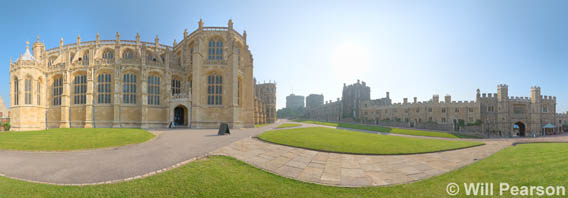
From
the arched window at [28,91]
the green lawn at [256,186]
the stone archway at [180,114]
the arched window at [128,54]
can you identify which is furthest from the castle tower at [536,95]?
the arched window at [28,91]

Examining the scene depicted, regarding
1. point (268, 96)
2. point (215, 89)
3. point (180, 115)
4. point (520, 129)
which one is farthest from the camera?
point (268, 96)

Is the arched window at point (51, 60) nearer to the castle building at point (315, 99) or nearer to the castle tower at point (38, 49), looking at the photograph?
the castle tower at point (38, 49)

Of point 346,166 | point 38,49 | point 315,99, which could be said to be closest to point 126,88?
point 38,49

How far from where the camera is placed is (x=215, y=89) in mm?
29578

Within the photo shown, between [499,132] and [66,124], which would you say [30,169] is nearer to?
[66,124]

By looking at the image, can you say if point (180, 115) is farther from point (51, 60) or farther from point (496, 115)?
point (496, 115)

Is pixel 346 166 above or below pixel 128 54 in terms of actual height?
below

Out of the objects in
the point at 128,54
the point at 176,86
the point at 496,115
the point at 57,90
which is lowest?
A: the point at 496,115

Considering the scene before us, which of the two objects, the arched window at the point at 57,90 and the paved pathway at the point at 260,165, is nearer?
the paved pathway at the point at 260,165

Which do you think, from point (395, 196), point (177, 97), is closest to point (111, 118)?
point (177, 97)

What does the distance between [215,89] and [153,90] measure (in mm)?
10077

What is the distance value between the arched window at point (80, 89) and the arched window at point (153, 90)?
956 cm

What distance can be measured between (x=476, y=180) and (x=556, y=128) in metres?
74.9

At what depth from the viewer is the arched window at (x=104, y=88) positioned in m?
28.2
